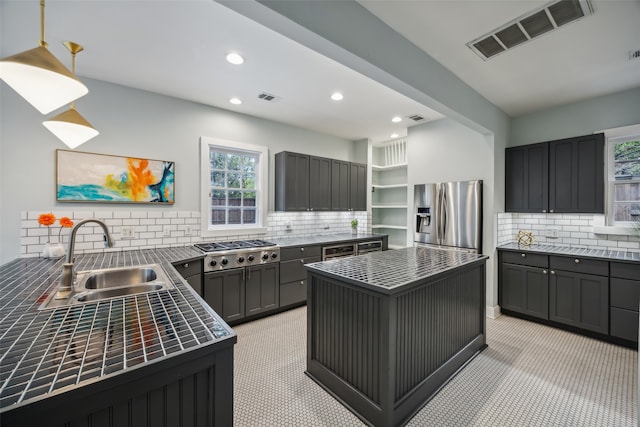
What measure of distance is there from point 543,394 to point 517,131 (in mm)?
3429

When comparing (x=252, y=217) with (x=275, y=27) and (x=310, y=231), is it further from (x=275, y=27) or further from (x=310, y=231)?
(x=275, y=27)

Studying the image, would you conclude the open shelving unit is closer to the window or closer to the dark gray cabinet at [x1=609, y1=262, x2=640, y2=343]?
the window

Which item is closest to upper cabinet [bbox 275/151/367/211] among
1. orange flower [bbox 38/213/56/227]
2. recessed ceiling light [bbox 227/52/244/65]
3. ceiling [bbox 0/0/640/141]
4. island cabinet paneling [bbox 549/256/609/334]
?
ceiling [bbox 0/0/640/141]

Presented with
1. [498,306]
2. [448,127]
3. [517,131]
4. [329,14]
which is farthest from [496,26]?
[498,306]

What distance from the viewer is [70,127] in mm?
1930

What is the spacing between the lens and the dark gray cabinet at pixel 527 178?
355cm

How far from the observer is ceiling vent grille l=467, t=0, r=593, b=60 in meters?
1.87

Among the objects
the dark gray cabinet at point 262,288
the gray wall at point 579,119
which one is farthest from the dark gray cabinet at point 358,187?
the gray wall at point 579,119

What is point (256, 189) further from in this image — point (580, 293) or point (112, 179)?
point (580, 293)

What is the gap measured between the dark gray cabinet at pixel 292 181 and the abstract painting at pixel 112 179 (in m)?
1.49

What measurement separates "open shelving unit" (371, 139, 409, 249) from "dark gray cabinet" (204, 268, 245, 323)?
3.40m

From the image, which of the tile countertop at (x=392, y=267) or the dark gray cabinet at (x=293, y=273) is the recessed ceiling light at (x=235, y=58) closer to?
the tile countertop at (x=392, y=267)

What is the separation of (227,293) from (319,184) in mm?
2282

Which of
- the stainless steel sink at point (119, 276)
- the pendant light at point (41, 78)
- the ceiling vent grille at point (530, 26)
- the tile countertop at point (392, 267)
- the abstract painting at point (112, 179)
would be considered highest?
the ceiling vent grille at point (530, 26)
